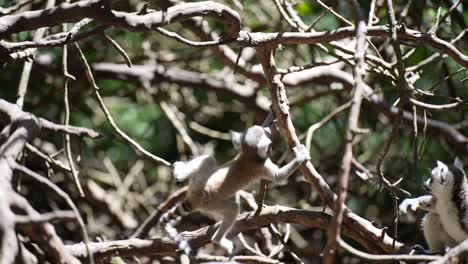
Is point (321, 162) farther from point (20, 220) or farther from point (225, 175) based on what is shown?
point (20, 220)

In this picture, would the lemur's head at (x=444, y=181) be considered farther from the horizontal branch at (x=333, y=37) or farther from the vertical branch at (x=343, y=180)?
the vertical branch at (x=343, y=180)

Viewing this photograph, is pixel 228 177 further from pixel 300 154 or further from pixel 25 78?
pixel 25 78

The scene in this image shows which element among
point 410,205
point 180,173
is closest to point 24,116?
point 180,173

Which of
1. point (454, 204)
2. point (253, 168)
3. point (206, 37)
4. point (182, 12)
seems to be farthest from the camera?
point (206, 37)

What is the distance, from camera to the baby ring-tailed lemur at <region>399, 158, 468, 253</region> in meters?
3.02

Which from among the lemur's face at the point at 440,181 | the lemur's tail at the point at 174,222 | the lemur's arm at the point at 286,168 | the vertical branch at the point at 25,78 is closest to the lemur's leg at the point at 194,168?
the lemur's tail at the point at 174,222

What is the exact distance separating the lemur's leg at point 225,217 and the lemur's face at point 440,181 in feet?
3.27

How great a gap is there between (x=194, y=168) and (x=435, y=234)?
46.6 inches

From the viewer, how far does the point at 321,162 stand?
5.34 meters

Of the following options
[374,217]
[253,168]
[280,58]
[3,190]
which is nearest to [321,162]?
[374,217]

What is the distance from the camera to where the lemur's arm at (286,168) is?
2.83 metres

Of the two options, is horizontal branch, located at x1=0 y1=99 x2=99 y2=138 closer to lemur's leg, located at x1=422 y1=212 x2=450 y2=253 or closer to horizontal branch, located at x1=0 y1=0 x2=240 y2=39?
horizontal branch, located at x1=0 y1=0 x2=240 y2=39

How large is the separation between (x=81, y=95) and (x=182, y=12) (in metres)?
2.92

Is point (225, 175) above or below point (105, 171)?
above
